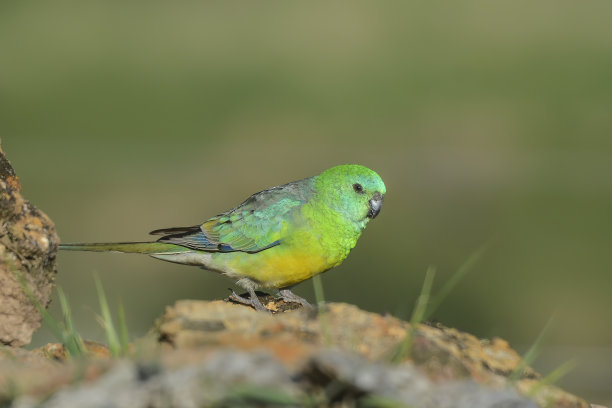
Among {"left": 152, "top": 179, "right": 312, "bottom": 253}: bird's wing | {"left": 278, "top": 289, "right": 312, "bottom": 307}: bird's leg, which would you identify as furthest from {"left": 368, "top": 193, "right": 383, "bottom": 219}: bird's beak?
{"left": 278, "top": 289, "right": 312, "bottom": 307}: bird's leg

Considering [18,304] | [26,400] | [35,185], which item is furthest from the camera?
[35,185]

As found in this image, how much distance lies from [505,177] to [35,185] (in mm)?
11797

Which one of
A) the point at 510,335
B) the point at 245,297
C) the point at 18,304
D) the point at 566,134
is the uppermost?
the point at 18,304

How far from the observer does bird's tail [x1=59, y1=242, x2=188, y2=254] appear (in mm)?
6391

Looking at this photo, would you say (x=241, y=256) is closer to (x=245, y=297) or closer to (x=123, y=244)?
(x=245, y=297)

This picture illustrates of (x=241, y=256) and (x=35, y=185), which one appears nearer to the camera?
(x=241, y=256)

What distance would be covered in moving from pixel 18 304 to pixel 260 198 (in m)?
Answer: 2.13

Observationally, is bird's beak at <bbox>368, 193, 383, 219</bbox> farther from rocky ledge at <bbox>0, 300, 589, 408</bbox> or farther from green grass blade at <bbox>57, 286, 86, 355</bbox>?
green grass blade at <bbox>57, 286, 86, 355</bbox>

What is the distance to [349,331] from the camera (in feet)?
13.5

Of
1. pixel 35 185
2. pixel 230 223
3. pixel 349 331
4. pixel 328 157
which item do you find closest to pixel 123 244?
pixel 230 223

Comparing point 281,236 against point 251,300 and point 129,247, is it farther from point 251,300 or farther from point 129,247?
point 129,247

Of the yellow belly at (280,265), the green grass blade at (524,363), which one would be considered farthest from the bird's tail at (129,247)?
the green grass blade at (524,363)

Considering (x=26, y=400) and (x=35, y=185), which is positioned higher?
(x=26, y=400)

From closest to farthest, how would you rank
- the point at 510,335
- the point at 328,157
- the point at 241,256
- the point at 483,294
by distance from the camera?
the point at 241,256, the point at 510,335, the point at 483,294, the point at 328,157
